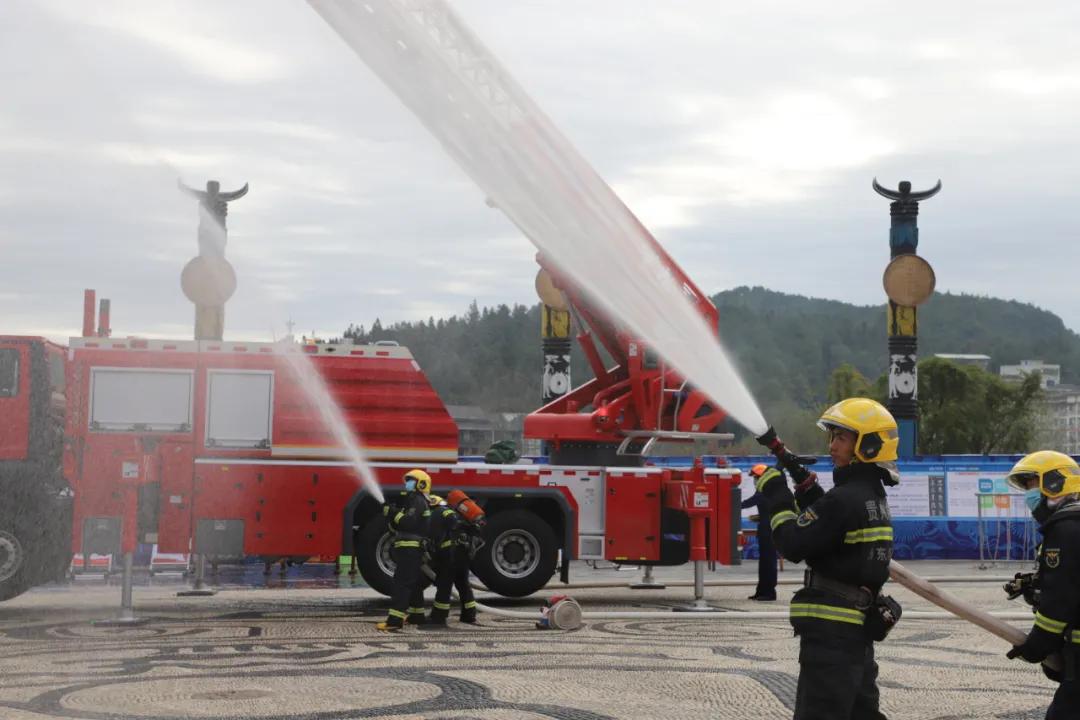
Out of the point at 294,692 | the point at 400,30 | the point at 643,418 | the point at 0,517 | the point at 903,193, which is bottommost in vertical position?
the point at 294,692

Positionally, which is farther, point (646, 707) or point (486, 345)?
point (486, 345)

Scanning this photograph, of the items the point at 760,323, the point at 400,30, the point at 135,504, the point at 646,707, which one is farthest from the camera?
the point at 760,323

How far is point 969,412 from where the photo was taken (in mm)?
72500

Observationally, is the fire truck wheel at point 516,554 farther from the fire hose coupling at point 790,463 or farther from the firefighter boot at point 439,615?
the fire hose coupling at point 790,463

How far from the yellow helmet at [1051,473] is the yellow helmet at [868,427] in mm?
803

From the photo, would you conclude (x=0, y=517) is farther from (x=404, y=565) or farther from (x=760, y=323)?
(x=760, y=323)

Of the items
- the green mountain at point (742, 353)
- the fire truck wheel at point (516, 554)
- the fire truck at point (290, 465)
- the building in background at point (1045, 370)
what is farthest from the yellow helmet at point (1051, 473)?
the building in background at point (1045, 370)

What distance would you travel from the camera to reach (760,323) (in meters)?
137

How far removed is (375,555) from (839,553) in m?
11.3

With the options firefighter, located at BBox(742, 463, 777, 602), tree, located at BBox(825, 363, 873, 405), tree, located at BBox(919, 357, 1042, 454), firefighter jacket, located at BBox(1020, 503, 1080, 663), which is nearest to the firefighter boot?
firefighter, located at BBox(742, 463, 777, 602)

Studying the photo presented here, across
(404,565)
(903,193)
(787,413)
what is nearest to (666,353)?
(404,565)

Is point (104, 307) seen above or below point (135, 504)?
above

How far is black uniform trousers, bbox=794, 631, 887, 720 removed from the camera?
6246 millimetres

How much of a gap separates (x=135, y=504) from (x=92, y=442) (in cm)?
133
